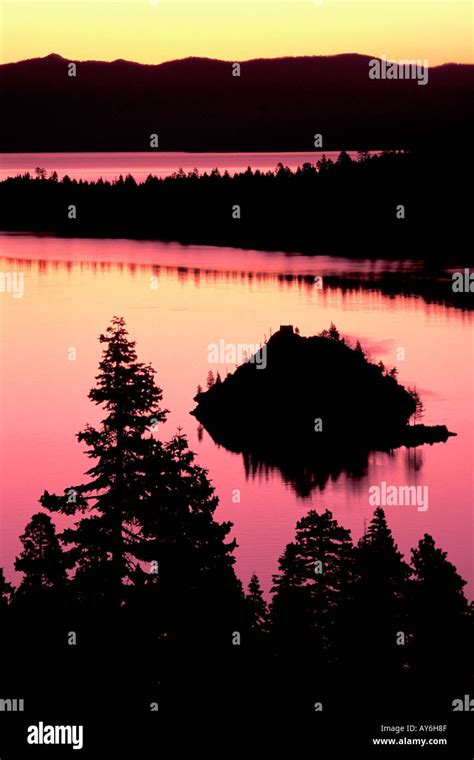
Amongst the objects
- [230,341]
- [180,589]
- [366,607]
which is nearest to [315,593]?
[366,607]

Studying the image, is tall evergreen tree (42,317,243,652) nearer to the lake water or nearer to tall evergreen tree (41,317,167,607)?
tall evergreen tree (41,317,167,607)

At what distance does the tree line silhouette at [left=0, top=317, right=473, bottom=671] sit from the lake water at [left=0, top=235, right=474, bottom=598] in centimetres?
721

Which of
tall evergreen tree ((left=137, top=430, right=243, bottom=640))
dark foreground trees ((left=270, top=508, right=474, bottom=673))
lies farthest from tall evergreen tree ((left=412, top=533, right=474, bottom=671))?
tall evergreen tree ((left=137, top=430, right=243, bottom=640))

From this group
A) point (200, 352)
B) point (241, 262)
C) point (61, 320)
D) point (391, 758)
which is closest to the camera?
point (391, 758)

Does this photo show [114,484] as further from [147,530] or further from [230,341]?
[230,341]

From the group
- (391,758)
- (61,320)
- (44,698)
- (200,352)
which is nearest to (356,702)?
(391,758)

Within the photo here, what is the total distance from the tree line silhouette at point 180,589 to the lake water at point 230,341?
7212 millimetres

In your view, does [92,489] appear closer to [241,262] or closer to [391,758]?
[391,758]

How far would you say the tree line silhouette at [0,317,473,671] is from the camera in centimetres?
3662

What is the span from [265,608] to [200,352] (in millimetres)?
66664

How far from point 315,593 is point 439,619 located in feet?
9.49

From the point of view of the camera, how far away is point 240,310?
12562cm

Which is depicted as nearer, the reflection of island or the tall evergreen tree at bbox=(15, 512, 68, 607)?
the tall evergreen tree at bbox=(15, 512, 68, 607)

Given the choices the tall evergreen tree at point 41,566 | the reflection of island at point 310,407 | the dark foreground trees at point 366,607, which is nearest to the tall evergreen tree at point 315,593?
the dark foreground trees at point 366,607
